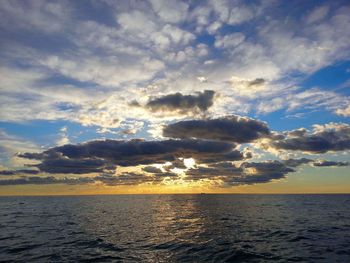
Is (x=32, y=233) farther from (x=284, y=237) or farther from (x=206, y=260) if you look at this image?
(x=284, y=237)

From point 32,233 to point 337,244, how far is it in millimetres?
47756

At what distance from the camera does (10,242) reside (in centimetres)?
4359

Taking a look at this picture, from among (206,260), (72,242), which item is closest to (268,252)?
(206,260)

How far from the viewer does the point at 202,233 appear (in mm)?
50906

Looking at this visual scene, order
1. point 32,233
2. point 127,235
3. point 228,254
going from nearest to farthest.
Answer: point 228,254
point 127,235
point 32,233

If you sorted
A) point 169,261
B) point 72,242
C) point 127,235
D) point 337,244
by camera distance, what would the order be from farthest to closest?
point 127,235, point 72,242, point 337,244, point 169,261

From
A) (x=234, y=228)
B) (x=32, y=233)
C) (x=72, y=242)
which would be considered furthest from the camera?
(x=234, y=228)

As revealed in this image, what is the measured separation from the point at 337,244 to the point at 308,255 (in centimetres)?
881

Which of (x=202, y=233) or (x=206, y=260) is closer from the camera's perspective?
(x=206, y=260)

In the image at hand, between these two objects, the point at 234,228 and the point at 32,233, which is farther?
the point at 234,228

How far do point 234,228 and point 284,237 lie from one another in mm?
12142

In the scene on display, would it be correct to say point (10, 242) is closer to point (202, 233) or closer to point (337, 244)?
point (202, 233)

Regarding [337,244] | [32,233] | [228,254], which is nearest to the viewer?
[228,254]

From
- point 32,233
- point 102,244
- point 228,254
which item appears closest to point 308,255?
point 228,254
